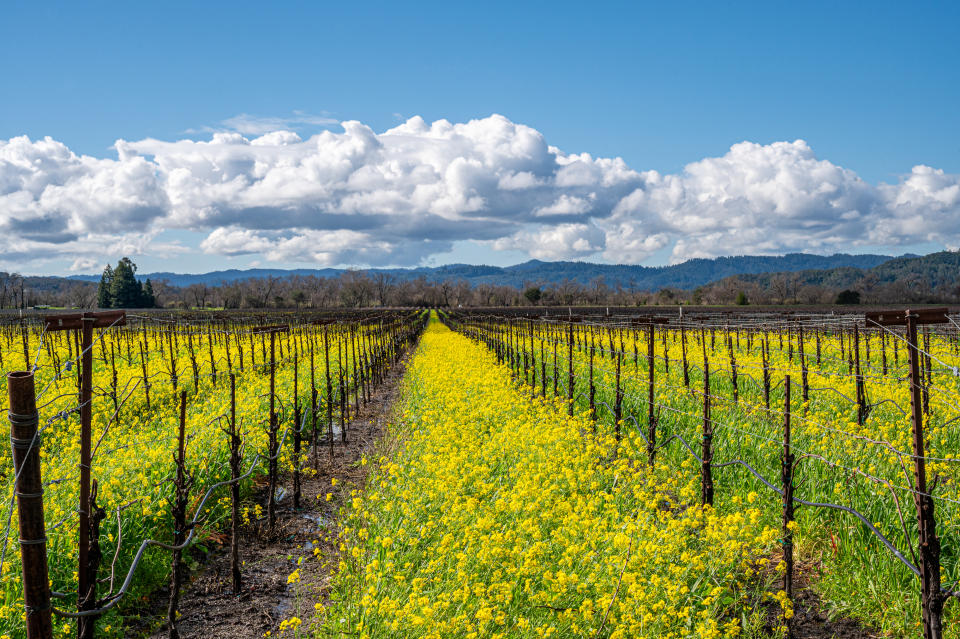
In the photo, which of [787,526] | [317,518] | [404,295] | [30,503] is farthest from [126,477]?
[404,295]

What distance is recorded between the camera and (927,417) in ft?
28.2

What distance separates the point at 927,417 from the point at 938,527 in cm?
424

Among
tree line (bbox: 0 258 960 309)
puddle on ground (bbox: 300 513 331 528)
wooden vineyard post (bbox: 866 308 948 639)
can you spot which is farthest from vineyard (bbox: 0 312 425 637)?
tree line (bbox: 0 258 960 309)

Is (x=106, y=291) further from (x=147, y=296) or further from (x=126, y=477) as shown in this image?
(x=126, y=477)

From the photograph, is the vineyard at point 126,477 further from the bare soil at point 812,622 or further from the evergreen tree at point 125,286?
the evergreen tree at point 125,286

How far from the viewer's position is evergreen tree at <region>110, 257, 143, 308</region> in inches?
4134

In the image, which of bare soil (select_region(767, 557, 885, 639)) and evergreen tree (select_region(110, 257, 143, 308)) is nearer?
bare soil (select_region(767, 557, 885, 639))

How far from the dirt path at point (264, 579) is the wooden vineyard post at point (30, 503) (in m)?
2.06

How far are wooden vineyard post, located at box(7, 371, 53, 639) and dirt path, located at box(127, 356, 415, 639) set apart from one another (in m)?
2.06

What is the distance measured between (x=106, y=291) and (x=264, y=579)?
121 meters

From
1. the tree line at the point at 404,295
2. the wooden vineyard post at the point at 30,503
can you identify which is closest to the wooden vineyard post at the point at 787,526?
the wooden vineyard post at the point at 30,503

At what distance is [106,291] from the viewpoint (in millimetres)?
108125

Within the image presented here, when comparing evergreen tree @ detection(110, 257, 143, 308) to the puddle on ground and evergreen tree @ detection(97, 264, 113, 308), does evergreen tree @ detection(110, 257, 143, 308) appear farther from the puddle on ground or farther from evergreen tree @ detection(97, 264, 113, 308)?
the puddle on ground

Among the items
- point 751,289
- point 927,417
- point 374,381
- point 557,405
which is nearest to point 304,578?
point 557,405
